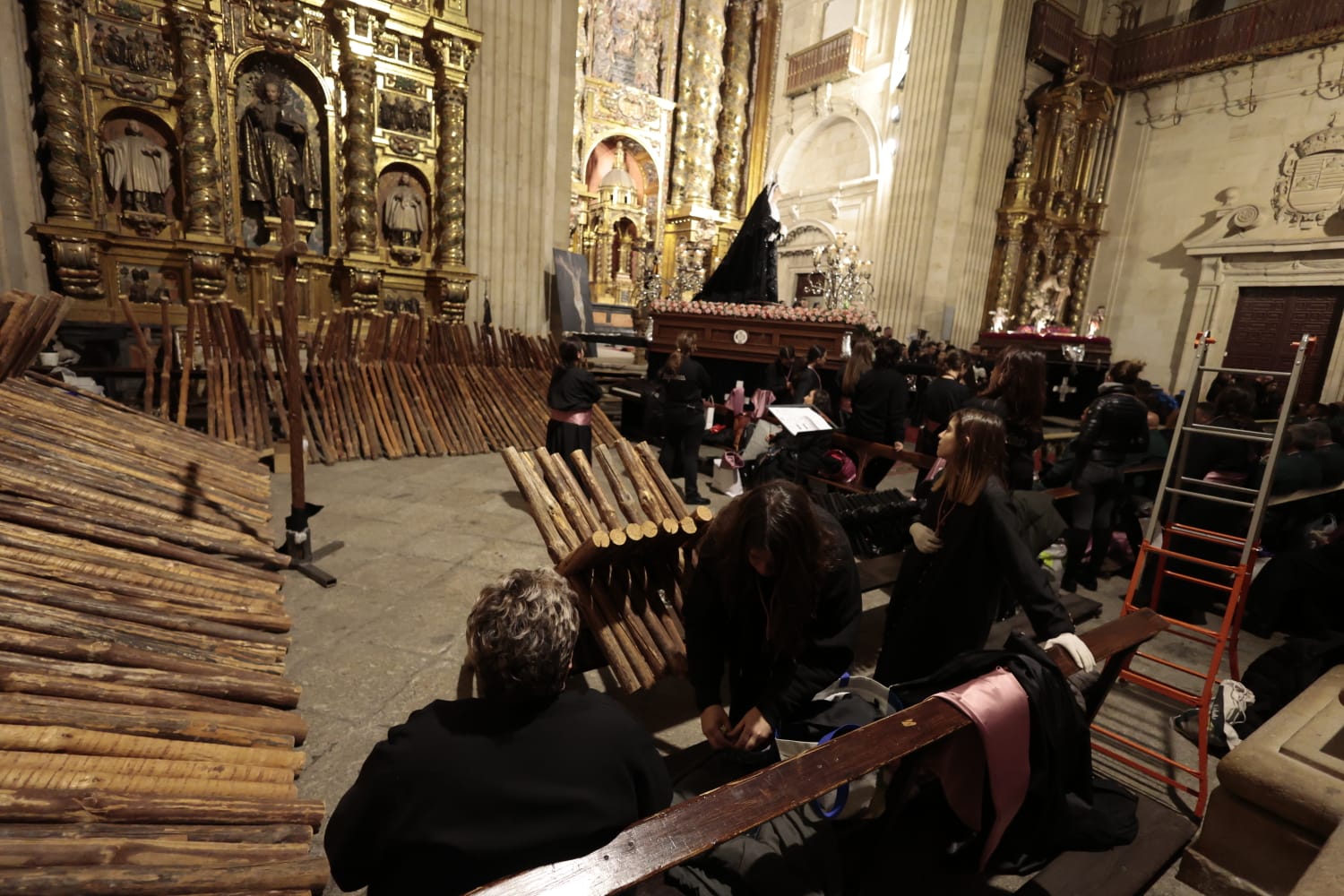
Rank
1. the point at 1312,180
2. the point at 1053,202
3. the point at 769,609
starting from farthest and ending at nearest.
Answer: the point at 1053,202 → the point at 1312,180 → the point at 769,609

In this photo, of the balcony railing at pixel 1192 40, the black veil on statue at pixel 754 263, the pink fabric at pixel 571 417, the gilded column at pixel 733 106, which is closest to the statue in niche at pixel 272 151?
the black veil on statue at pixel 754 263

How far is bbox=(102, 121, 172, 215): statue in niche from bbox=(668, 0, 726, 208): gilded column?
13.0m

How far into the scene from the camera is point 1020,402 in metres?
4.00

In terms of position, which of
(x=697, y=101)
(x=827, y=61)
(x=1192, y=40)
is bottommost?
(x=697, y=101)

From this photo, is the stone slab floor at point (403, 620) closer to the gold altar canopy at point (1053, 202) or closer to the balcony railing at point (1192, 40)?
the gold altar canopy at point (1053, 202)

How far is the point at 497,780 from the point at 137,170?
11630mm

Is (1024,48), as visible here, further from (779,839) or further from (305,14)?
(779,839)

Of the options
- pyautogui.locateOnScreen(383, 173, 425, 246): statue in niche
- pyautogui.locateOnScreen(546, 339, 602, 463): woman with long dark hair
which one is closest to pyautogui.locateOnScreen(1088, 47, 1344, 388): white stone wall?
pyautogui.locateOnScreen(546, 339, 602, 463): woman with long dark hair

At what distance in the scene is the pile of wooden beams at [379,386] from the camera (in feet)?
20.2

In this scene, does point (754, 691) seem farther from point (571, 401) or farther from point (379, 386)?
point (379, 386)

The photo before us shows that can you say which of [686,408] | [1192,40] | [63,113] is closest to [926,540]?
[686,408]

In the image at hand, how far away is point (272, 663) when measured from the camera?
2203 mm

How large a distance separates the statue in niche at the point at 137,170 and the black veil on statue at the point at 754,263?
8766 millimetres

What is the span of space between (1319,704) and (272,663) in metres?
3.99
